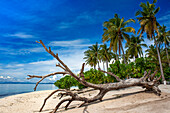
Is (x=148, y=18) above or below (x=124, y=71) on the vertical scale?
above

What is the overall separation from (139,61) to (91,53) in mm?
25553

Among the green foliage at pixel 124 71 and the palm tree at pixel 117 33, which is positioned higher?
the palm tree at pixel 117 33

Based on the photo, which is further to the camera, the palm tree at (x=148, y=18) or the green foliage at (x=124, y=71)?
the palm tree at (x=148, y=18)

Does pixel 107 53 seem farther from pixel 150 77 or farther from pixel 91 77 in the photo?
pixel 150 77

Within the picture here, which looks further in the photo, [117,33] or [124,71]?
[117,33]

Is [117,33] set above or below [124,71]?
above

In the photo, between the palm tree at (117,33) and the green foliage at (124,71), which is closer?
→ the green foliage at (124,71)

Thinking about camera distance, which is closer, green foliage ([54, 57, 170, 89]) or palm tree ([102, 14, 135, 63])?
green foliage ([54, 57, 170, 89])

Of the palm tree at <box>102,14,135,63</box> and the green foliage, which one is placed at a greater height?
the palm tree at <box>102,14,135,63</box>

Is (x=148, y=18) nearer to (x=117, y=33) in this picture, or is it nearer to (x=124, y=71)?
(x=117, y=33)

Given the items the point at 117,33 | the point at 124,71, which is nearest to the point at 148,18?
the point at 117,33

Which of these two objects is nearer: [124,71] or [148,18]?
[124,71]

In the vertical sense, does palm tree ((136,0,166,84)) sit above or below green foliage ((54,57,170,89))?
above

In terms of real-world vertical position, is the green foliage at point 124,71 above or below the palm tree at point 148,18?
below
